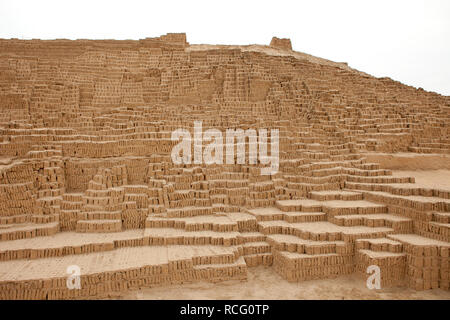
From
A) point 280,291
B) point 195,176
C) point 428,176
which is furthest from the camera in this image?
point 428,176

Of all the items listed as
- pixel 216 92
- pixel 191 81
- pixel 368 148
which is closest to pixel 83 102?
pixel 191 81

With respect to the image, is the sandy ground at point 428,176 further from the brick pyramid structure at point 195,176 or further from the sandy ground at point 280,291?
the sandy ground at point 280,291

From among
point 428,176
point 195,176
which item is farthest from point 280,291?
point 428,176

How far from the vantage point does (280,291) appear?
701 cm

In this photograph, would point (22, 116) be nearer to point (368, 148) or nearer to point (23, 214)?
point (23, 214)

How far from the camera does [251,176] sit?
1070cm

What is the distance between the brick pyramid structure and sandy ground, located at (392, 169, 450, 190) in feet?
2.22

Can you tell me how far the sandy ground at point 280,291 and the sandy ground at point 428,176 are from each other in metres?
4.12

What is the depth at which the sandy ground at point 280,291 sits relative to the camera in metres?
6.77

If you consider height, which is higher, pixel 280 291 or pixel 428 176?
pixel 428 176

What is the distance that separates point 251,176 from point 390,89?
11.2 metres

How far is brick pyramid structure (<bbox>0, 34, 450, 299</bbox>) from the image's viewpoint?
24.1ft

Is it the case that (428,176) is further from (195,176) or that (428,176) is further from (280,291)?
(195,176)

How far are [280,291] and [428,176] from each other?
7.55m
